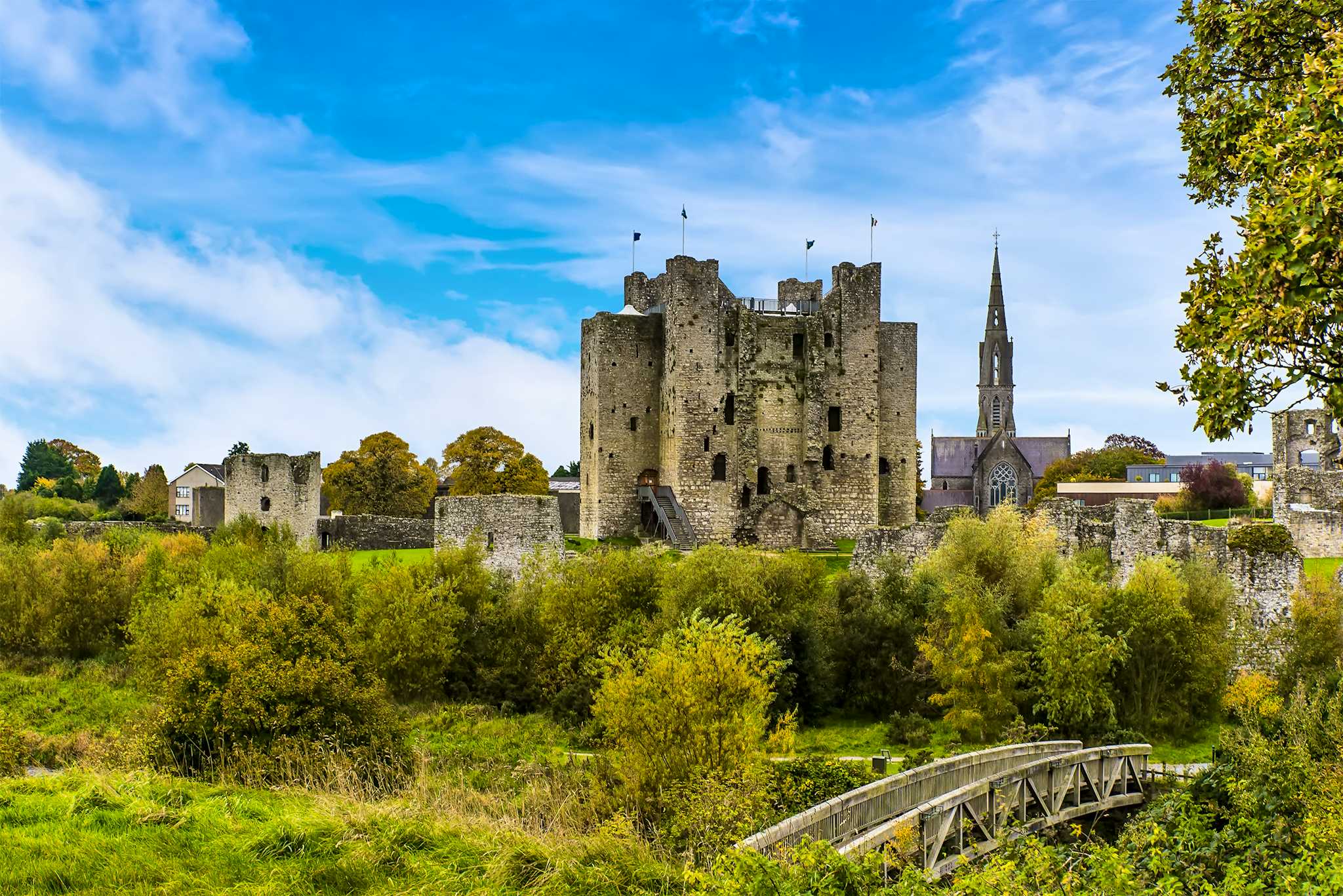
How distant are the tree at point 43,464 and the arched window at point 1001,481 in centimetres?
6511

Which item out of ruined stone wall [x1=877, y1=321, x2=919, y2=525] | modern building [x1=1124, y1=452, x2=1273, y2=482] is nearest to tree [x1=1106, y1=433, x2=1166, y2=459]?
modern building [x1=1124, y1=452, x2=1273, y2=482]

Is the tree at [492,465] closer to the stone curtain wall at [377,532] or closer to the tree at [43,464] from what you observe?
the stone curtain wall at [377,532]

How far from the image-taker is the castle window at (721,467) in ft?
124

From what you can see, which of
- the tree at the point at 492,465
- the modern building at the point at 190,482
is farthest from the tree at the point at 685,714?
the modern building at the point at 190,482

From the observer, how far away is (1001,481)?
75.6 meters

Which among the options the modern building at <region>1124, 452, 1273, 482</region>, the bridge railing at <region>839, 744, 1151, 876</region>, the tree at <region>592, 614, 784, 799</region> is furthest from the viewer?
the modern building at <region>1124, 452, 1273, 482</region>

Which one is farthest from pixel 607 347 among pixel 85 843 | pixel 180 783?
pixel 85 843

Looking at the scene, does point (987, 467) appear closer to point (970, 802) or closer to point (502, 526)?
point (502, 526)

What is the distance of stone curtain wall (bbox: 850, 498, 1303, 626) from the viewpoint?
23062 millimetres

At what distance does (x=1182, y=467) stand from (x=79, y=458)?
80.3m

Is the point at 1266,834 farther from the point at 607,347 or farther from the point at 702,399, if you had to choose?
the point at 607,347

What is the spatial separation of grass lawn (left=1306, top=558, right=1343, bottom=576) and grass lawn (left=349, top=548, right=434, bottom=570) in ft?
73.7

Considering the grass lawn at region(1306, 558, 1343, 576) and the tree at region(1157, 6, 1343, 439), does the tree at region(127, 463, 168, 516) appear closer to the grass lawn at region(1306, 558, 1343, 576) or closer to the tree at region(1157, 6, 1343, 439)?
the grass lawn at region(1306, 558, 1343, 576)

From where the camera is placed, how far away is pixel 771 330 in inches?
1543
